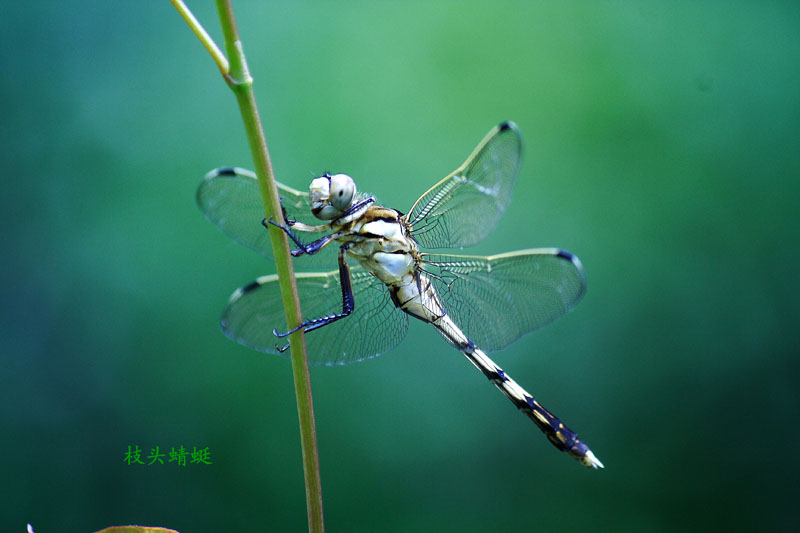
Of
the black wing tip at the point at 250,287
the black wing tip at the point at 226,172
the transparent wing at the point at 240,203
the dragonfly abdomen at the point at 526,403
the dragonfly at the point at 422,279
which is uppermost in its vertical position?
the black wing tip at the point at 226,172

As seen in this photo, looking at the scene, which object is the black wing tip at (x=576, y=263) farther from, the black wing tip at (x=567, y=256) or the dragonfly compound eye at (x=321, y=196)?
the dragonfly compound eye at (x=321, y=196)

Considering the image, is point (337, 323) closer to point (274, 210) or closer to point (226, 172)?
point (226, 172)

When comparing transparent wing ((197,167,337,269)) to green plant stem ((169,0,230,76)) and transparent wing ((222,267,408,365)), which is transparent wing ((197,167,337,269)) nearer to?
transparent wing ((222,267,408,365))

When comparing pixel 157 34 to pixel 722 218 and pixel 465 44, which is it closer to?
pixel 465 44

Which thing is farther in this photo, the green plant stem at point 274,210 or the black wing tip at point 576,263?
the black wing tip at point 576,263

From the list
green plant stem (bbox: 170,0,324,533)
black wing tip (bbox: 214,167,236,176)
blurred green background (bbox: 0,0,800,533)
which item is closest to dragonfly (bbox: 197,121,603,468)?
black wing tip (bbox: 214,167,236,176)

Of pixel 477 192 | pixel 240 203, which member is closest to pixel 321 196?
pixel 240 203

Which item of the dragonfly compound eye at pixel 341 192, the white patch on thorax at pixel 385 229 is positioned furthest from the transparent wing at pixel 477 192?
the dragonfly compound eye at pixel 341 192
